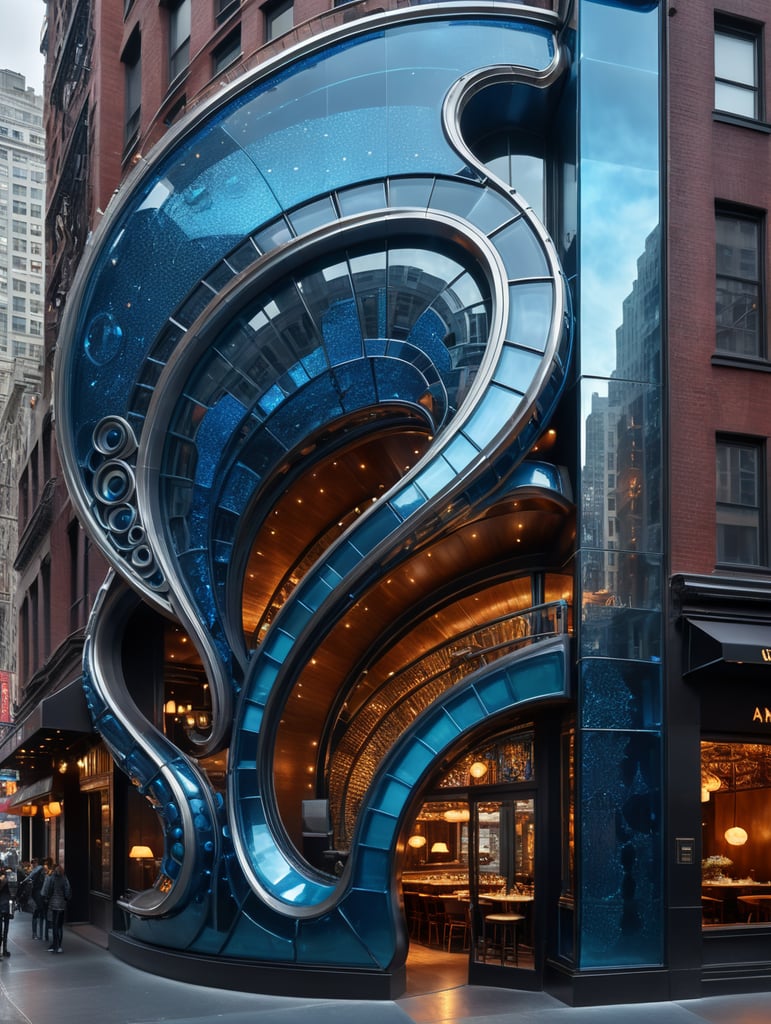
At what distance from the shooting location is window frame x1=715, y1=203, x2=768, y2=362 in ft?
69.9

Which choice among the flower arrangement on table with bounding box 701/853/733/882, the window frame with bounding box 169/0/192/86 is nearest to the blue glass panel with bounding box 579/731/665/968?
the flower arrangement on table with bounding box 701/853/733/882

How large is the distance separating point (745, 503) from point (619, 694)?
4.28 metres

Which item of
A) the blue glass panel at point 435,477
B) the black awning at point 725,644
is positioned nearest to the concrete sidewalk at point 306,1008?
the black awning at point 725,644

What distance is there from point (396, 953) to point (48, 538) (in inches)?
885

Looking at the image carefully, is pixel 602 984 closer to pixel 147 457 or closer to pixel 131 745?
pixel 131 745

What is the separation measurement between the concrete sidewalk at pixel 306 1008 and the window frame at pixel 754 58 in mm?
15016

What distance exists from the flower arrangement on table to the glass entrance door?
2.82 metres

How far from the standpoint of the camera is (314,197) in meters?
22.6

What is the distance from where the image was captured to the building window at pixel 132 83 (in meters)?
31.0

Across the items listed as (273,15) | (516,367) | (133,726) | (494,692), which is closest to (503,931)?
(494,692)

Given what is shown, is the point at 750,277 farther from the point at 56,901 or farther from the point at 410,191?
the point at 56,901

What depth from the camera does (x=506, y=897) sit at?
65.6 feet

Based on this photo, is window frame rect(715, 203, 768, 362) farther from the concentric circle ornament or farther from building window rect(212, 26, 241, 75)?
building window rect(212, 26, 241, 75)

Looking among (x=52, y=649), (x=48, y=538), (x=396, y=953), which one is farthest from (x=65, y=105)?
(x=396, y=953)
